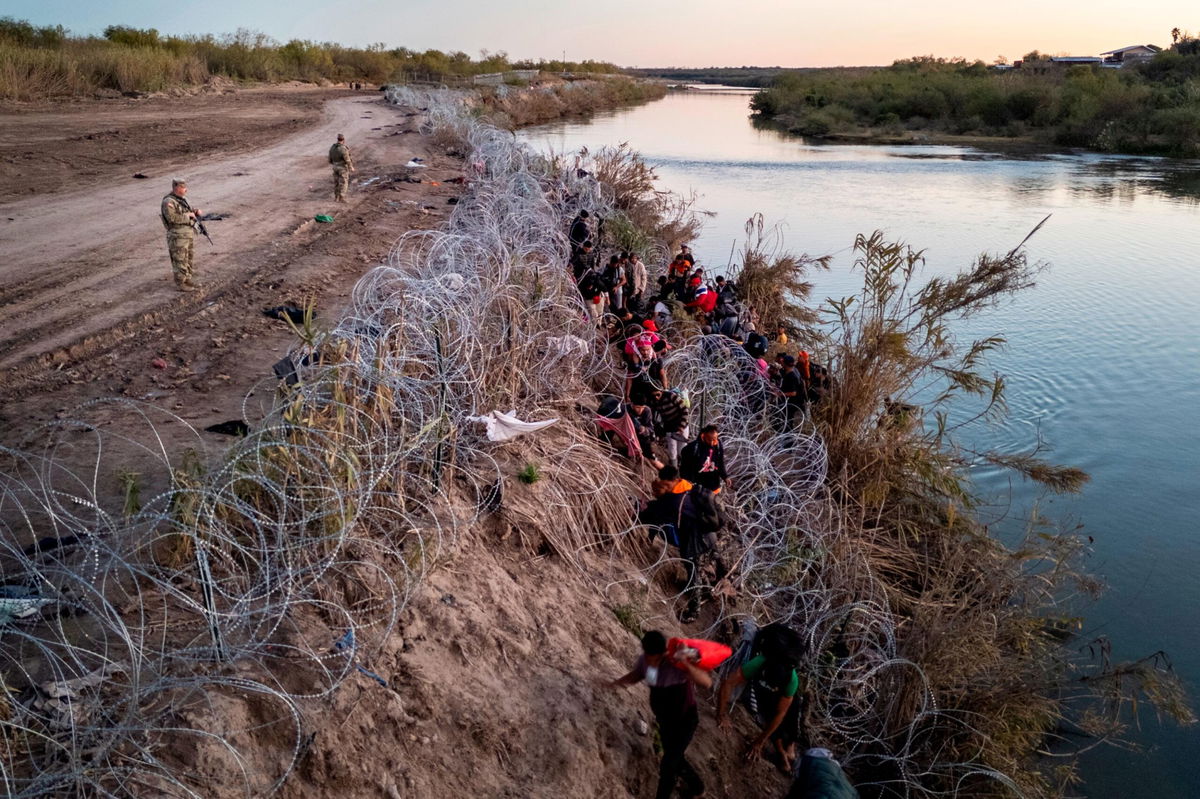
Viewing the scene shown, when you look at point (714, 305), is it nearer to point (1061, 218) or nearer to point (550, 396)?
point (550, 396)

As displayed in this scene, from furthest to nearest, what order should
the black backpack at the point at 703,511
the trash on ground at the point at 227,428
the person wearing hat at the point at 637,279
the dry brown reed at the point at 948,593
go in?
the person wearing hat at the point at 637,279
the trash on ground at the point at 227,428
the black backpack at the point at 703,511
the dry brown reed at the point at 948,593

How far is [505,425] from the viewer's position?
632 cm

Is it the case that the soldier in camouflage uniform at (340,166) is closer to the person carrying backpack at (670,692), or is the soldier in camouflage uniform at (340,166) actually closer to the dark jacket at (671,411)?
the dark jacket at (671,411)

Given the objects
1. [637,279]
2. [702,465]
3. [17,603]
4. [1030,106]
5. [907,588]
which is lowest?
[907,588]

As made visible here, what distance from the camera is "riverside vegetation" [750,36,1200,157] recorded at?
137 ft

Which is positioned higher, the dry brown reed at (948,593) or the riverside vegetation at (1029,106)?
the riverside vegetation at (1029,106)

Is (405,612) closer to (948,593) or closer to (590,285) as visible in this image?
(948,593)

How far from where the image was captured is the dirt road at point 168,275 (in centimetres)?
711

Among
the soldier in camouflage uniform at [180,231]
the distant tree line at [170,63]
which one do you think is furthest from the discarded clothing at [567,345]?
the distant tree line at [170,63]

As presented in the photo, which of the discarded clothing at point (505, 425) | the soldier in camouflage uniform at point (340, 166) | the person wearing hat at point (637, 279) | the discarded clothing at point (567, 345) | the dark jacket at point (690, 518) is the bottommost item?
the dark jacket at point (690, 518)

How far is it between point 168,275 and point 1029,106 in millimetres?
52899

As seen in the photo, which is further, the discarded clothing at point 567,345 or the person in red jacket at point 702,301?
the person in red jacket at point 702,301

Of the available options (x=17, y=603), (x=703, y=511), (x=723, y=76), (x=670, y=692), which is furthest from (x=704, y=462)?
(x=723, y=76)

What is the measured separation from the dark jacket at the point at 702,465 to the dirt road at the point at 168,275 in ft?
10.7
